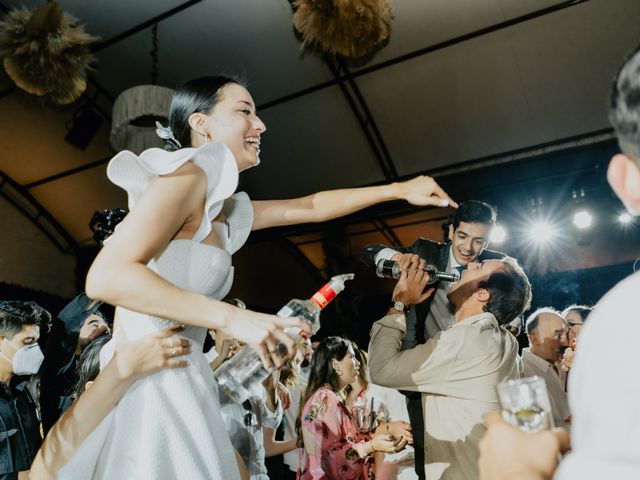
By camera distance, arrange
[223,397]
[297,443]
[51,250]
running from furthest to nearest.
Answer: [51,250] < [297,443] < [223,397]

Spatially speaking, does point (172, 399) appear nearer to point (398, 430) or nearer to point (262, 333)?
point (262, 333)

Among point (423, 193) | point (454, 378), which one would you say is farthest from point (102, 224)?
point (454, 378)

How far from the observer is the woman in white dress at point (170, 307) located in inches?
42.9

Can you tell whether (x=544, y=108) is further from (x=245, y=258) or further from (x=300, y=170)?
(x=245, y=258)

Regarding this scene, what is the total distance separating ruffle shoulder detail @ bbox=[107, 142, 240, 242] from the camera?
1271mm

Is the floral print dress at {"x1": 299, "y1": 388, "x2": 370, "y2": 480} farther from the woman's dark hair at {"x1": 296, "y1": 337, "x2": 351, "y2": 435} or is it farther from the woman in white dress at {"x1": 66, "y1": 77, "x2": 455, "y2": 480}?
the woman in white dress at {"x1": 66, "y1": 77, "x2": 455, "y2": 480}

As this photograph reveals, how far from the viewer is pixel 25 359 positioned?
2816 millimetres

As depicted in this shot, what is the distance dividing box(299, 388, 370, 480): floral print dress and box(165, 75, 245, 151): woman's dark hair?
228 centimetres

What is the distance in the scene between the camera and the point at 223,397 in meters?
1.49

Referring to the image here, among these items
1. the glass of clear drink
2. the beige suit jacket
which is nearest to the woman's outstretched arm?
the beige suit jacket

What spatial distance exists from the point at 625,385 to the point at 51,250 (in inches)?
408

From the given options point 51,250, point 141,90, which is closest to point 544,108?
point 141,90

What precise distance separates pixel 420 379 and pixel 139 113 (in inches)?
135

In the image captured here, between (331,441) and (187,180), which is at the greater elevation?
(187,180)
